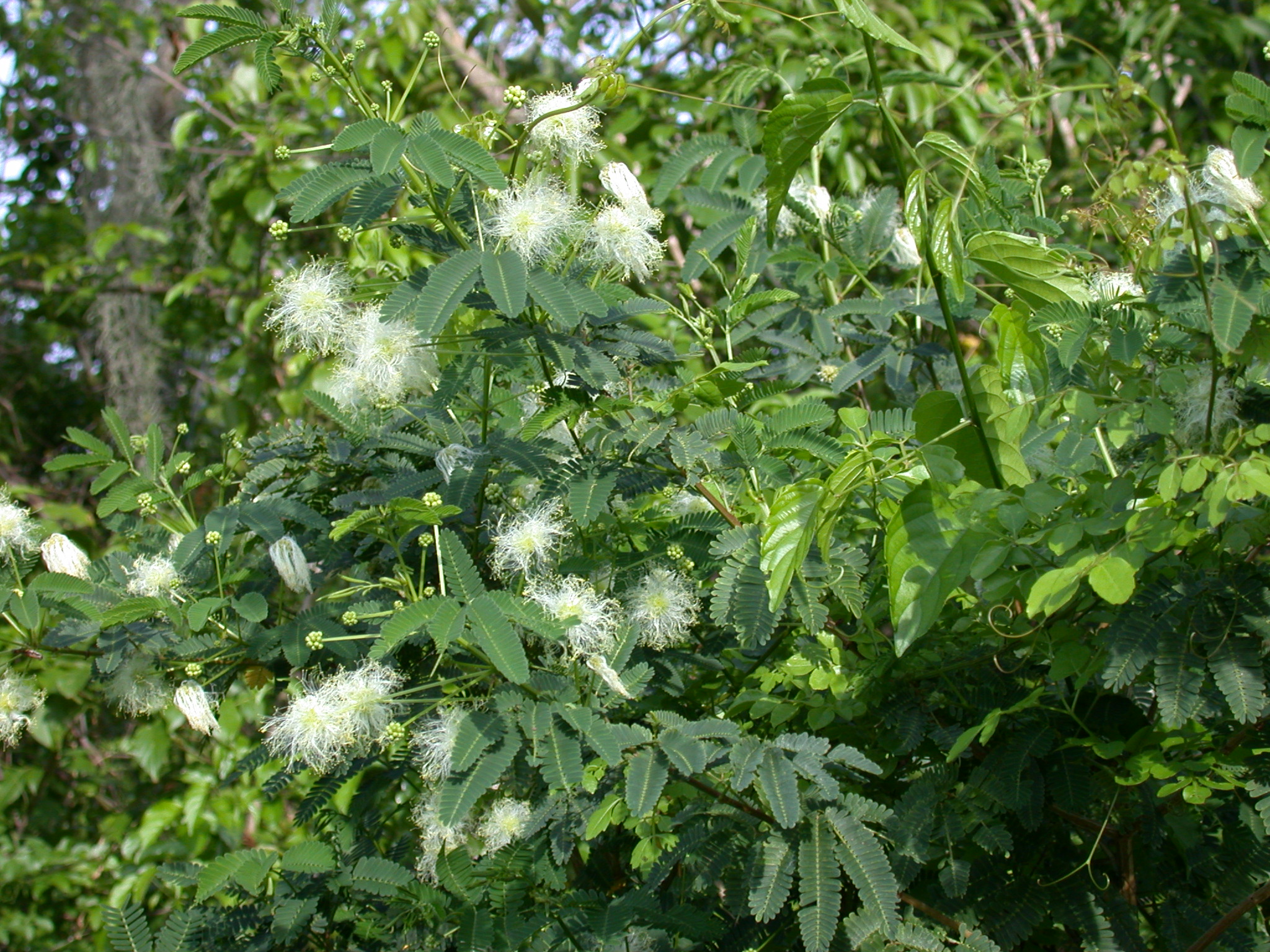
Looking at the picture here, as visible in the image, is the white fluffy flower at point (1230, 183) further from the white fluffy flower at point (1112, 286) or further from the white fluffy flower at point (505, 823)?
the white fluffy flower at point (505, 823)

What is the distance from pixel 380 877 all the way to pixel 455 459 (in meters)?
0.61

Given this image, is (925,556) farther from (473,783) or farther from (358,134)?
(358,134)

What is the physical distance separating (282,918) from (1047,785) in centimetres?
104

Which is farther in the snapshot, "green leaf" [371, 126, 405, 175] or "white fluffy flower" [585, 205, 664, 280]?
"white fluffy flower" [585, 205, 664, 280]

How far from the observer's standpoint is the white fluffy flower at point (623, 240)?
1.50 meters

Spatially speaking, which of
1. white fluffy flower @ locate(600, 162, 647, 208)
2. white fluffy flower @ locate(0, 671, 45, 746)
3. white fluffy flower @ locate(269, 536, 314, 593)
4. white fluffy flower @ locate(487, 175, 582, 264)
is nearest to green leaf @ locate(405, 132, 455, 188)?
white fluffy flower @ locate(487, 175, 582, 264)

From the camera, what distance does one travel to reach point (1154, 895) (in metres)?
1.39

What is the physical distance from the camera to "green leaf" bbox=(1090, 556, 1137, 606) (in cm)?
103

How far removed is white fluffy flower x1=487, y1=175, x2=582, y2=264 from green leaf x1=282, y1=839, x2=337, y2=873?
90 cm

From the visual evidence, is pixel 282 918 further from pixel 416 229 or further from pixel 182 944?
pixel 416 229

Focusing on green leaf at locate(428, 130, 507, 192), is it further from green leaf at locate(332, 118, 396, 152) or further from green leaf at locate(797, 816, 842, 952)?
green leaf at locate(797, 816, 842, 952)

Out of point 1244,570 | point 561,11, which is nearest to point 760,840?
point 1244,570

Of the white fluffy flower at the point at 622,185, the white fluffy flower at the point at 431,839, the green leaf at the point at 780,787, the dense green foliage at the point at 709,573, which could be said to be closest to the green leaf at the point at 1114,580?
the dense green foliage at the point at 709,573

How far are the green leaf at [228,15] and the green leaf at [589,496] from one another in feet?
2.37
